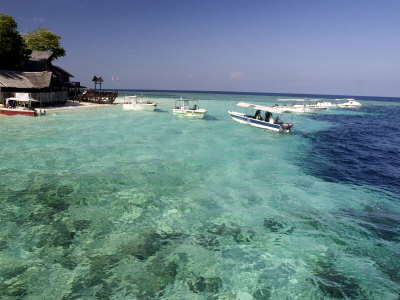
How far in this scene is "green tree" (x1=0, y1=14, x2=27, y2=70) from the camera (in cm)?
3900

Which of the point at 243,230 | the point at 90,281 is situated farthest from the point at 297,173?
the point at 90,281

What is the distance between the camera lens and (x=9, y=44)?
3944cm

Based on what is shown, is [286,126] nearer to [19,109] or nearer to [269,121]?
[269,121]

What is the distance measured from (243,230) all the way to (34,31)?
226ft

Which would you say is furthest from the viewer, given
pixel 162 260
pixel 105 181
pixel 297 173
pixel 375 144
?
pixel 375 144

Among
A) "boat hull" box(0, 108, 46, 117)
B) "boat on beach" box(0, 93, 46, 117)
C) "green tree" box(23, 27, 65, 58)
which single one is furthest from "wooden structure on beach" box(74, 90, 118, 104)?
"boat hull" box(0, 108, 46, 117)

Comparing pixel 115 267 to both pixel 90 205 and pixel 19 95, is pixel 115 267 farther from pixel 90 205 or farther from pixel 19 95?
pixel 19 95

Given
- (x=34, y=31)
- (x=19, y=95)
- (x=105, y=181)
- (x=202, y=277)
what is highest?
(x=34, y=31)

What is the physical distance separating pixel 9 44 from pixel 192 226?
151ft

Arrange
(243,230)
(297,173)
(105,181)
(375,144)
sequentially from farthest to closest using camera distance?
(375,144) < (297,173) < (105,181) < (243,230)

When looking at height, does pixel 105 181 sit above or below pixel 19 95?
below

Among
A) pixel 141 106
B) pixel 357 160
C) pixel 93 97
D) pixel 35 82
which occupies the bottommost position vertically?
pixel 357 160

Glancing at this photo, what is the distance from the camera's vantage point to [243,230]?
32.4ft

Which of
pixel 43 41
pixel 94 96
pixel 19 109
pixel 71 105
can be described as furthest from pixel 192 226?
pixel 43 41
